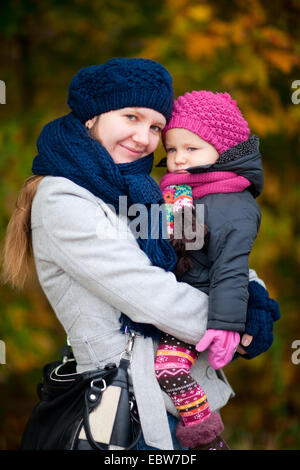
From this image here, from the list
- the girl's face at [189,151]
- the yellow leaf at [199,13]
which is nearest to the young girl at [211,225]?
the girl's face at [189,151]

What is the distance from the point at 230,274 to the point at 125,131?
64 cm

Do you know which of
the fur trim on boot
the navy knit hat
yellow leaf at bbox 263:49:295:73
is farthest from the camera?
yellow leaf at bbox 263:49:295:73

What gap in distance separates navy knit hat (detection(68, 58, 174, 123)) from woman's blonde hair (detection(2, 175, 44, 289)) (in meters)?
0.34

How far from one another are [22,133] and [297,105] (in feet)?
6.58

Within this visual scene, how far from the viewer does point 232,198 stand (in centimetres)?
189

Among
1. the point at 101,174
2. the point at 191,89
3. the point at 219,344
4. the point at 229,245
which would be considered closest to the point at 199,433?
the point at 219,344

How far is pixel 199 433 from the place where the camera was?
1.66 meters

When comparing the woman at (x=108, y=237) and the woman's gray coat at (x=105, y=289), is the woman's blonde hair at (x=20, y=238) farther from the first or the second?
the woman's gray coat at (x=105, y=289)

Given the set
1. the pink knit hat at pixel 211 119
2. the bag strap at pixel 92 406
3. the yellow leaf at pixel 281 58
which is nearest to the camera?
the bag strap at pixel 92 406

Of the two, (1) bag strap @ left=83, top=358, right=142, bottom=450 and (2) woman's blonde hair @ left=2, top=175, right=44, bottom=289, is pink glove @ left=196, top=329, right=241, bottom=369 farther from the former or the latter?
(2) woman's blonde hair @ left=2, top=175, right=44, bottom=289

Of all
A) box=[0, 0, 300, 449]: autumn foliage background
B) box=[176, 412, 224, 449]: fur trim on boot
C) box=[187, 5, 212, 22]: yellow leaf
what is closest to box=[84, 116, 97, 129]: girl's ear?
box=[176, 412, 224, 449]: fur trim on boot

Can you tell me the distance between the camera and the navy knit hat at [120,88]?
1817 millimetres

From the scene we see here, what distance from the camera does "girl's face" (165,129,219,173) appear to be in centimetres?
197
